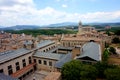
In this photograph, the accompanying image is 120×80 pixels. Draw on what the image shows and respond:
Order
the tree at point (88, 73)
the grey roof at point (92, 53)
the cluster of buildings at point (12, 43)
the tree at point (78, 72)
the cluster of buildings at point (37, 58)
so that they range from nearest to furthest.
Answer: the tree at point (88, 73), the tree at point (78, 72), the grey roof at point (92, 53), the cluster of buildings at point (37, 58), the cluster of buildings at point (12, 43)

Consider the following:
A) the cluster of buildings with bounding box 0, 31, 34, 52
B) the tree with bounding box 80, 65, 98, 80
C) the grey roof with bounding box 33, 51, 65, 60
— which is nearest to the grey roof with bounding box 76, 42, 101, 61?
the tree with bounding box 80, 65, 98, 80

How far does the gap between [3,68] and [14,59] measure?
3331mm

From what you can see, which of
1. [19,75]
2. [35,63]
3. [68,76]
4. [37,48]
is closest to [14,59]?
[19,75]

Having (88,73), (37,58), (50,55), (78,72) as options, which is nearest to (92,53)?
(78,72)

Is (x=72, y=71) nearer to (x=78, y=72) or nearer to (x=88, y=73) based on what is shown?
(x=78, y=72)

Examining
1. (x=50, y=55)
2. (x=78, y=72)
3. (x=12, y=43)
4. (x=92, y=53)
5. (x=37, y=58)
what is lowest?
(x=37, y=58)

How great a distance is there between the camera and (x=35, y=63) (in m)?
34.4

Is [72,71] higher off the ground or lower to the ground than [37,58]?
higher

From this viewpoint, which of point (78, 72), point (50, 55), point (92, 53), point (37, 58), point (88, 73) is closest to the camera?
point (88, 73)

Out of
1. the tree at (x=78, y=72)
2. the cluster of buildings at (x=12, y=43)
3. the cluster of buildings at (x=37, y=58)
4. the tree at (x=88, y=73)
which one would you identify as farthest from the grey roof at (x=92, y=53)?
the cluster of buildings at (x=12, y=43)

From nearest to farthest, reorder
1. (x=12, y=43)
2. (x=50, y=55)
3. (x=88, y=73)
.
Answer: (x=88, y=73) < (x=50, y=55) < (x=12, y=43)

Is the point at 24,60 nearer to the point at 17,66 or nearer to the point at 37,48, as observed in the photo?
the point at 17,66

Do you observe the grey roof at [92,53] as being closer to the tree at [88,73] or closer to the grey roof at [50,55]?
the tree at [88,73]

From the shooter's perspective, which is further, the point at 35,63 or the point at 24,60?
the point at 35,63
